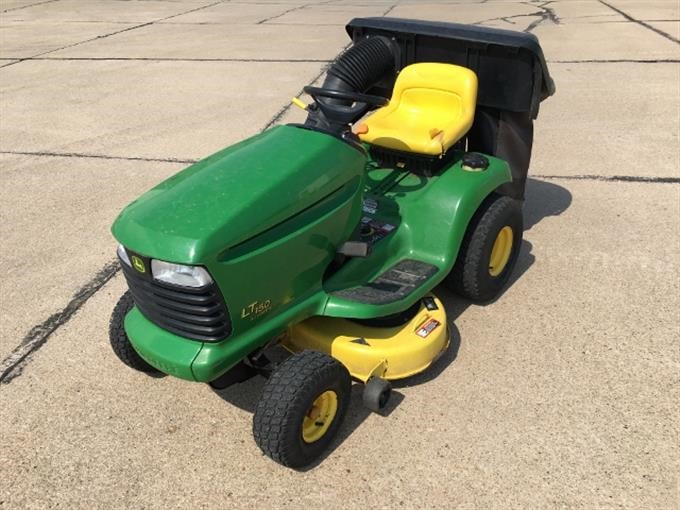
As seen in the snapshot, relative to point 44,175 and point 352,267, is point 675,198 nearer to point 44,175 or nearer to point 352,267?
point 352,267

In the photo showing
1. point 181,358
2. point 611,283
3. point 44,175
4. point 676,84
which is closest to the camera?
point 181,358

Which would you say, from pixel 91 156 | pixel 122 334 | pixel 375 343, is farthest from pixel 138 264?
pixel 91 156

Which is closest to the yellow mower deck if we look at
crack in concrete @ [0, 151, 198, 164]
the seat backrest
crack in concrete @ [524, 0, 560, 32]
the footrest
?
the footrest

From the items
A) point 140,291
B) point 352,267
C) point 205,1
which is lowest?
point 205,1

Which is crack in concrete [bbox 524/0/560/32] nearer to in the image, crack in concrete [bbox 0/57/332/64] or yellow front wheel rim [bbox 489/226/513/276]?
crack in concrete [bbox 0/57/332/64]

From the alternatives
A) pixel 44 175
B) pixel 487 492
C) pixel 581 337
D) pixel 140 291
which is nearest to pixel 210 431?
pixel 140 291

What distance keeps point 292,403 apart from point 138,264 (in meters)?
0.73

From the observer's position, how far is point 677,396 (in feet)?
8.91

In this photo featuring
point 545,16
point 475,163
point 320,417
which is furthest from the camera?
point 545,16

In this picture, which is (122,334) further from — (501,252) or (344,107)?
(501,252)

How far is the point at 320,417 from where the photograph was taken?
8.09ft

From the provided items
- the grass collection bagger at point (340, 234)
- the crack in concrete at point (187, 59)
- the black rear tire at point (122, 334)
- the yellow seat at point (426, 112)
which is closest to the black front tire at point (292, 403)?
the grass collection bagger at point (340, 234)

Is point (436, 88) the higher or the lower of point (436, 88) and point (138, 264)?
the higher

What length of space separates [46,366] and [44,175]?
2718 mm
